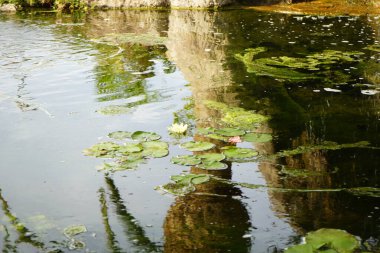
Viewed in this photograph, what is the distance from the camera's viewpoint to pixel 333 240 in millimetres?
2496

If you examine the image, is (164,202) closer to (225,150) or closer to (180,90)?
(225,150)

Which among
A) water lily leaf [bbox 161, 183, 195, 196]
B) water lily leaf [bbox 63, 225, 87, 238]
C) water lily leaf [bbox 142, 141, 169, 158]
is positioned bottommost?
water lily leaf [bbox 63, 225, 87, 238]

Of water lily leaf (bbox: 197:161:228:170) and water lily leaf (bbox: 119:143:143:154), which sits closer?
water lily leaf (bbox: 197:161:228:170)

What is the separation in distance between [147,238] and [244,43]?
19.9ft

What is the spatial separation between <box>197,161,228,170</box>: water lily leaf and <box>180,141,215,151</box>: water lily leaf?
0.26 meters

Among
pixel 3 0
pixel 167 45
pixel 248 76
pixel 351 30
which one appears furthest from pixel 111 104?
pixel 3 0

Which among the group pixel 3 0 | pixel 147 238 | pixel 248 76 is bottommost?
pixel 147 238

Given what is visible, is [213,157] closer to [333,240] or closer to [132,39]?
[333,240]

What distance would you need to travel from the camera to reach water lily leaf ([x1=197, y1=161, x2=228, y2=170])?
3403 millimetres

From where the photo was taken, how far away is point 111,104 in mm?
5043

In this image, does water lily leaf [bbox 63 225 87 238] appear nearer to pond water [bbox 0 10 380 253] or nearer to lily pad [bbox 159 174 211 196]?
pond water [bbox 0 10 380 253]

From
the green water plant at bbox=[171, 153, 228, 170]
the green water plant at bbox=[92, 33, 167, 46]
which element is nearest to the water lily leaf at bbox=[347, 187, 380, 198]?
the green water plant at bbox=[171, 153, 228, 170]

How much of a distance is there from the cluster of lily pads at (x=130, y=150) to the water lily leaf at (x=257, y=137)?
26.2 inches

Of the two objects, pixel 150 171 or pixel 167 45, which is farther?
pixel 167 45
